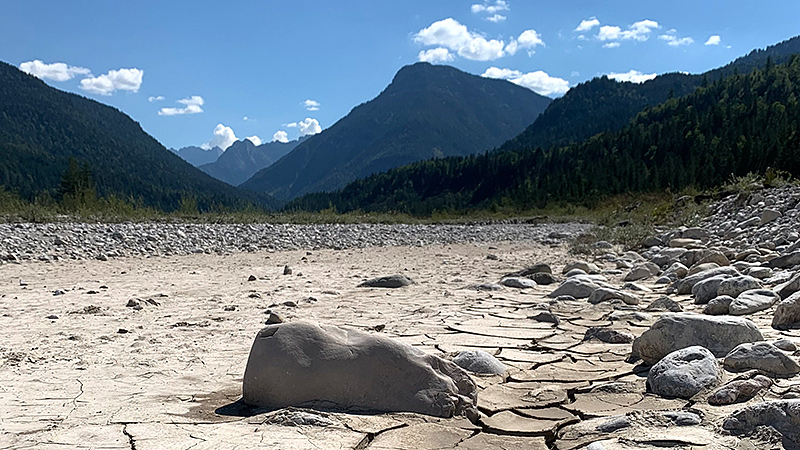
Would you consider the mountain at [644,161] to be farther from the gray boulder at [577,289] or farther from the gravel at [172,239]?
the gray boulder at [577,289]

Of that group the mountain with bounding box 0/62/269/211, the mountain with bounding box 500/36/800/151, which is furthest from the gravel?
the mountain with bounding box 500/36/800/151

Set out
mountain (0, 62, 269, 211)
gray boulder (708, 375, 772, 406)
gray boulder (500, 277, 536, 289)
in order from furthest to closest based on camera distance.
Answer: mountain (0, 62, 269, 211) < gray boulder (500, 277, 536, 289) < gray boulder (708, 375, 772, 406)

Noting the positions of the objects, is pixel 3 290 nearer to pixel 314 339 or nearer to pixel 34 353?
pixel 34 353

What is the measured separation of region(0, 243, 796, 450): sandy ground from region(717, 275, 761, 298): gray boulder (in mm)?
944

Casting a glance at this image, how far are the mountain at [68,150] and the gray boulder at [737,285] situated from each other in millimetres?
82590

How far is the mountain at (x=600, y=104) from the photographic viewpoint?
131 meters

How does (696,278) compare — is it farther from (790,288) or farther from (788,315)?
(788,315)

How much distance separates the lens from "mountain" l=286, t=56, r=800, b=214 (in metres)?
38.8

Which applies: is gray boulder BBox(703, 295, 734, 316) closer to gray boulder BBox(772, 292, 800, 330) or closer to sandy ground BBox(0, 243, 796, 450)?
sandy ground BBox(0, 243, 796, 450)

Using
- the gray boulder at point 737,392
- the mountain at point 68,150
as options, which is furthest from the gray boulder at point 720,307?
the mountain at point 68,150

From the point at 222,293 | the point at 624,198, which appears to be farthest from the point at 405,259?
the point at 624,198

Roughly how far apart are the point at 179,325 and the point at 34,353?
1.22 meters

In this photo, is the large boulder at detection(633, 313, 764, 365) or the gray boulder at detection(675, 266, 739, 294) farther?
the gray boulder at detection(675, 266, 739, 294)

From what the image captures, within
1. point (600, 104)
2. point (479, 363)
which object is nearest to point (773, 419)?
point (479, 363)
